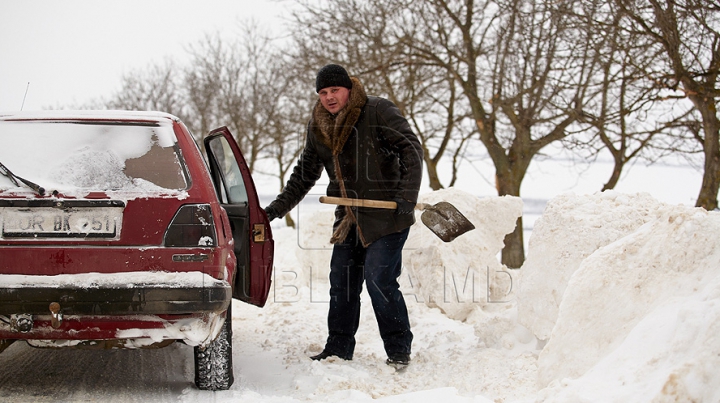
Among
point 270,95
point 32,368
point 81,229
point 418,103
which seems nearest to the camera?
point 81,229

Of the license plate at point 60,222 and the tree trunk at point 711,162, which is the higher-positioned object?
the tree trunk at point 711,162

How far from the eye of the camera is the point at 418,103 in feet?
53.1

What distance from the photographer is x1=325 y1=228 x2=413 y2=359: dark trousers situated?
4.58 m

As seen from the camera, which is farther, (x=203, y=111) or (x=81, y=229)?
(x=203, y=111)

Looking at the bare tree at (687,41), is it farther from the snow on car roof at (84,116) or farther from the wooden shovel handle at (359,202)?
the snow on car roof at (84,116)

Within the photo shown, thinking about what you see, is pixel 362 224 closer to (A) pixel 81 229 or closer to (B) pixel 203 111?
(A) pixel 81 229

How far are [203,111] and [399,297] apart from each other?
64.4ft

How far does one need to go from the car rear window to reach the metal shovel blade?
210 cm

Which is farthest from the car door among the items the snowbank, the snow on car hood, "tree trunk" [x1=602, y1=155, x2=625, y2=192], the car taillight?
"tree trunk" [x1=602, y1=155, x2=625, y2=192]

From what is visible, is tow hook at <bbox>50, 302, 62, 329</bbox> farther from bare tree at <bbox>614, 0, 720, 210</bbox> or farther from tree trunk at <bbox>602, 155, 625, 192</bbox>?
tree trunk at <bbox>602, 155, 625, 192</bbox>

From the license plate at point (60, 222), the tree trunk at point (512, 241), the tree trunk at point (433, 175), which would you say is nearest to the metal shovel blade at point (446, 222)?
the license plate at point (60, 222)

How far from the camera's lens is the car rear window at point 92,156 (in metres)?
3.37

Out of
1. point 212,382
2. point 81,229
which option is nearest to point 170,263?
point 81,229

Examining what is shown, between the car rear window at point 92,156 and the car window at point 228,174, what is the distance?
0.96 metres
